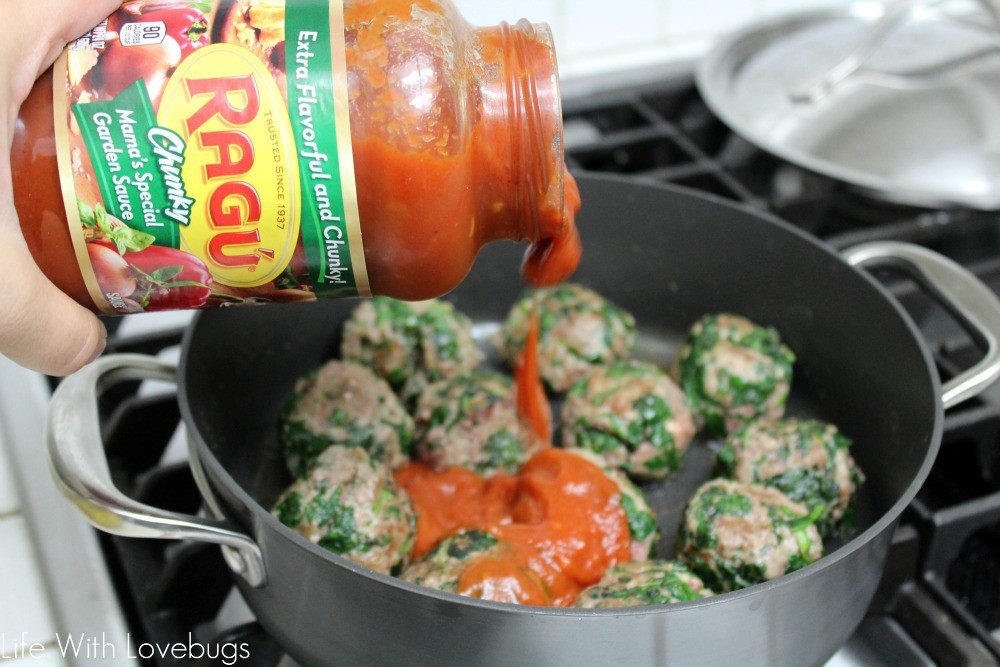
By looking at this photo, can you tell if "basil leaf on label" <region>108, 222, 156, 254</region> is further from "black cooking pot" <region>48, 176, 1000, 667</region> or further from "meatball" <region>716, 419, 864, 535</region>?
"meatball" <region>716, 419, 864, 535</region>

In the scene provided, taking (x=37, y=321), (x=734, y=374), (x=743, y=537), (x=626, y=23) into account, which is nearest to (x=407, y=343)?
(x=734, y=374)

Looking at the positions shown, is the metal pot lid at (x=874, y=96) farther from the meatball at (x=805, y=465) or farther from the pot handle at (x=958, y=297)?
the meatball at (x=805, y=465)

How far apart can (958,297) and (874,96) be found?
2.58 ft

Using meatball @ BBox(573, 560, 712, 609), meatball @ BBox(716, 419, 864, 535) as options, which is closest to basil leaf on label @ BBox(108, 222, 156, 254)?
meatball @ BBox(573, 560, 712, 609)

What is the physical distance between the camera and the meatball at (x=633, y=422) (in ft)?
4.43

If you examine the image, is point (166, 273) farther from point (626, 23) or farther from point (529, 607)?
point (626, 23)

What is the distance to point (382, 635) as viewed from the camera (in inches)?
35.9

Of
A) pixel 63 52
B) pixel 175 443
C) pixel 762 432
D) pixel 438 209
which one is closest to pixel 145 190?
pixel 63 52

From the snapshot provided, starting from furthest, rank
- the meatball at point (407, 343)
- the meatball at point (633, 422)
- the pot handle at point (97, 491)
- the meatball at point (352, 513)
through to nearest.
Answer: the meatball at point (407, 343) < the meatball at point (633, 422) < the meatball at point (352, 513) < the pot handle at point (97, 491)

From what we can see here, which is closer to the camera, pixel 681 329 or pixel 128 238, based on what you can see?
pixel 128 238

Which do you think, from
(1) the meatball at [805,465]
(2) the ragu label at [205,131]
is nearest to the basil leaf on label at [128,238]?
(2) the ragu label at [205,131]

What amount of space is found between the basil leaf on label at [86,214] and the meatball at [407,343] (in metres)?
0.67

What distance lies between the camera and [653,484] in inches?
55.7

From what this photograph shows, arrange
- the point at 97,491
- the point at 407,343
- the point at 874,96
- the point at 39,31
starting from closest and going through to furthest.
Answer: the point at 39,31 < the point at 97,491 < the point at 407,343 < the point at 874,96
